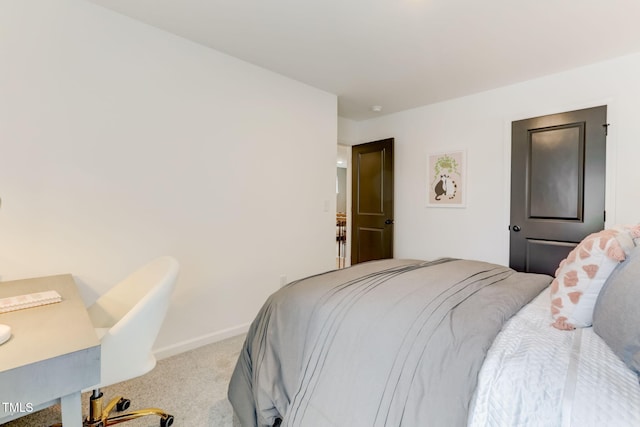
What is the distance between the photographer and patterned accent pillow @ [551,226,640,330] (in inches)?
44.3

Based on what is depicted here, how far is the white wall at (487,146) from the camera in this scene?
102 inches

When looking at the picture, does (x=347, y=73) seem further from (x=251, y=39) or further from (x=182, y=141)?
(x=182, y=141)

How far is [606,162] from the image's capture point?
264cm

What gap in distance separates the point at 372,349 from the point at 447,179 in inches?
116

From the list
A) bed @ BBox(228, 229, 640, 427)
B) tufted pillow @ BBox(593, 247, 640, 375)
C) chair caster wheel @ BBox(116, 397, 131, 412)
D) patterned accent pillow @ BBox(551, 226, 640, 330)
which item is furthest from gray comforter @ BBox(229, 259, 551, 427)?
chair caster wheel @ BBox(116, 397, 131, 412)

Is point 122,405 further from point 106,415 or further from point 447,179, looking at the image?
point 447,179

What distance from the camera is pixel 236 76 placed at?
2.68m

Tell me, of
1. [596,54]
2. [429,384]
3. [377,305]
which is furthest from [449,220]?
[429,384]

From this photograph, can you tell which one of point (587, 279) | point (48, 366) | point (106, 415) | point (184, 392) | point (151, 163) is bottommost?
point (184, 392)

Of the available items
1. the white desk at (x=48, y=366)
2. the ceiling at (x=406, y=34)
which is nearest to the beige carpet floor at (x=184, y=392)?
the white desk at (x=48, y=366)

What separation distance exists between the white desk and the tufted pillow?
1.47 m

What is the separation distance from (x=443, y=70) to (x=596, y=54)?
1.17 meters

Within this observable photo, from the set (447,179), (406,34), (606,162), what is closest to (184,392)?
(406,34)

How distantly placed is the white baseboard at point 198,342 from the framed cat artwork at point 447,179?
8.40ft
